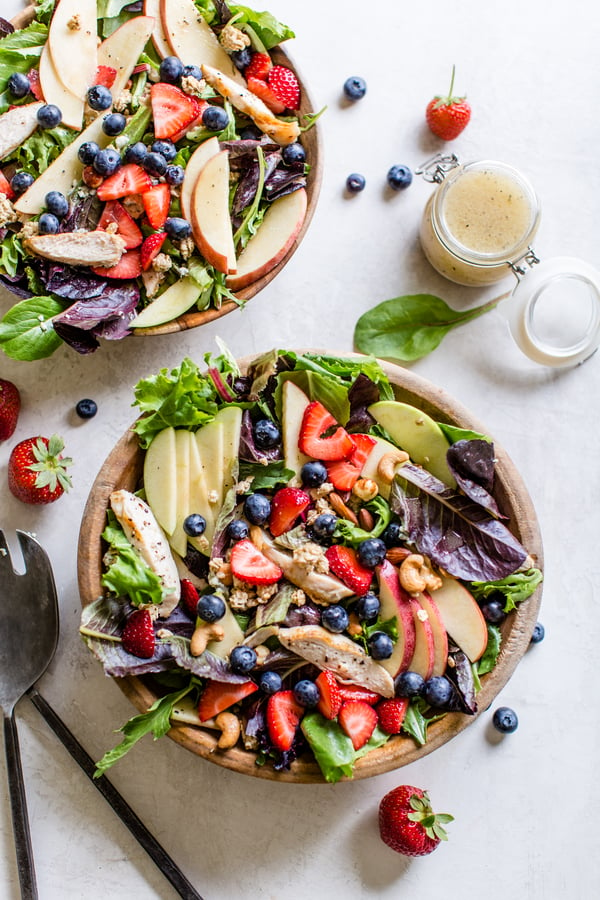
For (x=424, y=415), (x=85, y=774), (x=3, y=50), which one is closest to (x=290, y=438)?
(x=424, y=415)

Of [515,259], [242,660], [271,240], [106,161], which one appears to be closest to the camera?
[242,660]

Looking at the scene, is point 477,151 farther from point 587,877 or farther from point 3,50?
point 587,877

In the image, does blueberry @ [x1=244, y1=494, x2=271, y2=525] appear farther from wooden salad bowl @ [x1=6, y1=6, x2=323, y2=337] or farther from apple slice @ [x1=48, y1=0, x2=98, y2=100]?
apple slice @ [x1=48, y1=0, x2=98, y2=100]

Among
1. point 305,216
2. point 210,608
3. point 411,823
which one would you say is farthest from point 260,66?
point 411,823

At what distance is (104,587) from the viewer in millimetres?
2438

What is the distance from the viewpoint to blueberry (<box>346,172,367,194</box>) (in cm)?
298

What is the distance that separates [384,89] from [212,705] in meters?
2.17

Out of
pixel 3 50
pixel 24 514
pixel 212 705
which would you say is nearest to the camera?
pixel 212 705

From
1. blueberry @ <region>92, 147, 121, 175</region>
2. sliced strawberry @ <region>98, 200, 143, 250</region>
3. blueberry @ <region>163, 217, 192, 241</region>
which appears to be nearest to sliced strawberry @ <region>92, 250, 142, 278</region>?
sliced strawberry @ <region>98, 200, 143, 250</region>

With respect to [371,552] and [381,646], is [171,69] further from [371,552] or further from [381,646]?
[381,646]

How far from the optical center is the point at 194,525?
2.44 metres

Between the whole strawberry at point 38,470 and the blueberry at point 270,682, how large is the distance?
89 cm

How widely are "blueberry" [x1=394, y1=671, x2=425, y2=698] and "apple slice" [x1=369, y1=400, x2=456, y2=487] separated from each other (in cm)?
56

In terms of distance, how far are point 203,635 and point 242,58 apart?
1.79 meters
